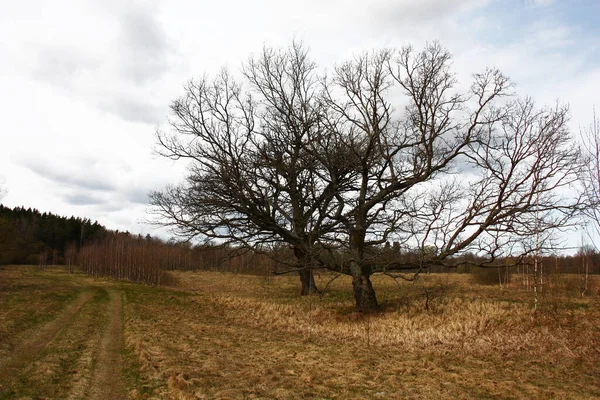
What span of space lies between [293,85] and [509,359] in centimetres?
1516

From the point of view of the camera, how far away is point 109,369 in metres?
9.33

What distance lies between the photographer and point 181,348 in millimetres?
11312

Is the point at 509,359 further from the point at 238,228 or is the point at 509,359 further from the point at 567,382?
the point at 238,228

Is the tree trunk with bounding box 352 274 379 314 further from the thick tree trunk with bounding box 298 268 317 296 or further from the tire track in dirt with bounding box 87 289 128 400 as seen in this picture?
the tire track in dirt with bounding box 87 289 128 400

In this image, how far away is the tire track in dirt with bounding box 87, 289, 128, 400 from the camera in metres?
7.58

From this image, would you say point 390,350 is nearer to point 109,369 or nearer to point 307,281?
point 109,369

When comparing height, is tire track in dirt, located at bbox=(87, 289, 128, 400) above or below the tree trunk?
below

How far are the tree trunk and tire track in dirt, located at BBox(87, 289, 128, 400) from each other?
9.01 metres

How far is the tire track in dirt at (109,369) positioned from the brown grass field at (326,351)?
0.04 meters

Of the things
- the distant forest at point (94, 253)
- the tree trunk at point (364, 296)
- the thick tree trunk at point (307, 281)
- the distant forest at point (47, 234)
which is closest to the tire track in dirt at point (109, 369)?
the tree trunk at point (364, 296)

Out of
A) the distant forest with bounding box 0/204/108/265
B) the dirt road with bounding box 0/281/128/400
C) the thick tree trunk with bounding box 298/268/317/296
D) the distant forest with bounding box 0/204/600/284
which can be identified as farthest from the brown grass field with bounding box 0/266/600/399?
the distant forest with bounding box 0/204/108/265

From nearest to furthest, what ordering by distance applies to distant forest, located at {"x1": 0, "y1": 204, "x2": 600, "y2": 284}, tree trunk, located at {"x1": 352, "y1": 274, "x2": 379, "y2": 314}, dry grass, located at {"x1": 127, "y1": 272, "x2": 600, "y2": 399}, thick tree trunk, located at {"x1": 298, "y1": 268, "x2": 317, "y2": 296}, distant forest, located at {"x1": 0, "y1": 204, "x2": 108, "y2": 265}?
dry grass, located at {"x1": 127, "y1": 272, "x2": 600, "y2": 399} → tree trunk, located at {"x1": 352, "y1": 274, "x2": 379, "y2": 314} → thick tree trunk, located at {"x1": 298, "y1": 268, "x2": 317, "y2": 296} → distant forest, located at {"x1": 0, "y1": 204, "x2": 600, "y2": 284} → distant forest, located at {"x1": 0, "y1": 204, "x2": 108, "y2": 265}

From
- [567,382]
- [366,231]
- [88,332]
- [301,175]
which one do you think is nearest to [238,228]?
[301,175]

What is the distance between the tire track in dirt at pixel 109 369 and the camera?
7582mm
